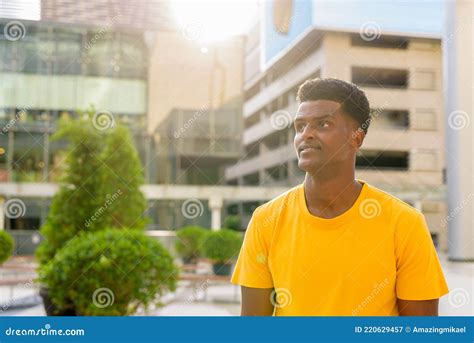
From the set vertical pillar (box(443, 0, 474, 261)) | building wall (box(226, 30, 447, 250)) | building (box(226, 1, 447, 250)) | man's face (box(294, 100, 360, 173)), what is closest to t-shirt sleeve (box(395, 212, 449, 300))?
man's face (box(294, 100, 360, 173))

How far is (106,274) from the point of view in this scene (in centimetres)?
354

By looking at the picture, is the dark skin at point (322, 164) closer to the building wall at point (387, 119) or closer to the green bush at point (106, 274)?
the green bush at point (106, 274)

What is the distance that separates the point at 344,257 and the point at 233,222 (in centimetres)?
1004

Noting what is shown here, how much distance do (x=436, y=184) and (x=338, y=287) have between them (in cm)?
1182

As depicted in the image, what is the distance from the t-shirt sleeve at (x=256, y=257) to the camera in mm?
1559

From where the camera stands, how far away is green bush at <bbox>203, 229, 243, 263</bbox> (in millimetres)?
7818

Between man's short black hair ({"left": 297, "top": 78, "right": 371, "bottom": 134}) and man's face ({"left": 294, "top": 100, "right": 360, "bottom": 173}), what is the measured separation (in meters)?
0.01

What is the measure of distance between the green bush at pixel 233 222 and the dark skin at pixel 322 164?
959 cm

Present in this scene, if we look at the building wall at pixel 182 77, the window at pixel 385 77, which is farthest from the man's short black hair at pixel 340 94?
the window at pixel 385 77

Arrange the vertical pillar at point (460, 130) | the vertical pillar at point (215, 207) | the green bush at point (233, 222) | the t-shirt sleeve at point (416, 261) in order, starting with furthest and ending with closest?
the green bush at point (233, 222), the vertical pillar at point (215, 207), the vertical pillar at point (460, 130), the t-shirt sleeve at point (416, 261)

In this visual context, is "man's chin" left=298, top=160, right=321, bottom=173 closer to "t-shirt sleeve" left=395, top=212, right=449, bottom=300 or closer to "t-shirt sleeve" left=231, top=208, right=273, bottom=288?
"t-shirt sleeve" left=231, top=208, right=273, bottom=288

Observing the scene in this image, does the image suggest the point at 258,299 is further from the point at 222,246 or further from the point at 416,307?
the point at 222,246
